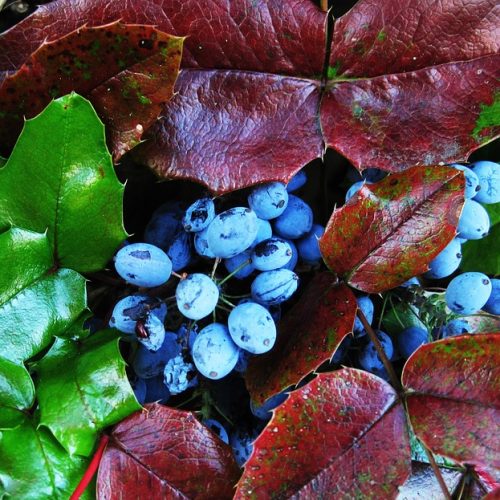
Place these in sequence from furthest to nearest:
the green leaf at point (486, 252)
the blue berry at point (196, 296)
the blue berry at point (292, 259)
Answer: the green leaf at point (486, 252)
the blue berry at point (292, 259)
the blue berry at point (196, 296)

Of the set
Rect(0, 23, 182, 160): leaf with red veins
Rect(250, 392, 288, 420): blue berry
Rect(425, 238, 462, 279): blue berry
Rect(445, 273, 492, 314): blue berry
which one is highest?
Rect(0, 23, 182, 160): leaf with red veins

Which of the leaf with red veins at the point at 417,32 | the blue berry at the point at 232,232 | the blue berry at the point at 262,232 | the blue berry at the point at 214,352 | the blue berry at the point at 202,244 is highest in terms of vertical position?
the leaf with red veins at the point at 417,32

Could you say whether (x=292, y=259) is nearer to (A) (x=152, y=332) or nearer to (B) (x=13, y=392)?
(A) (x=152, y=332)

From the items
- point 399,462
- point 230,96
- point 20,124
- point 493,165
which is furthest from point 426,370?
point 20,124

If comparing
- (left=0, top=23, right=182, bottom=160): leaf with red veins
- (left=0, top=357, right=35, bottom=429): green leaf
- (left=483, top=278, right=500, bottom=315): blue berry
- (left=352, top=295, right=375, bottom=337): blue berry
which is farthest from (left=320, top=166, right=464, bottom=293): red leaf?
(left=0, top=357, right=35, bottom=429): green leaf

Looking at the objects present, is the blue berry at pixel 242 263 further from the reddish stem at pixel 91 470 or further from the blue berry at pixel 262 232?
the reddish stem at pixel 91 470

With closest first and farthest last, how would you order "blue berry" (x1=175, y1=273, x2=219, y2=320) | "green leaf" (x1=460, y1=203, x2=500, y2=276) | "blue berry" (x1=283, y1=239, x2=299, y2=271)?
1. "blue berry" (x1=175, y1=273, x2=219, y2=320)
2. "blue berry" (x1=283, y1=239, x2=299, y2=271)
3. "green leaf" (x1=460, y1=203, x2=500, y2=276)

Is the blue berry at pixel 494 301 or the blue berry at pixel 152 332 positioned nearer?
the blue berry at pixel 152 332

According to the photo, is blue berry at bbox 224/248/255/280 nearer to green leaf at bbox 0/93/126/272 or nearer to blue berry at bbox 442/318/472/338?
green leaf at bbox 0/93/126/272

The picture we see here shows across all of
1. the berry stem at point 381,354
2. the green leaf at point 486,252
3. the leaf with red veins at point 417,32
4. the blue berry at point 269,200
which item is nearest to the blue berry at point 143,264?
the blue berry at point 269,200
